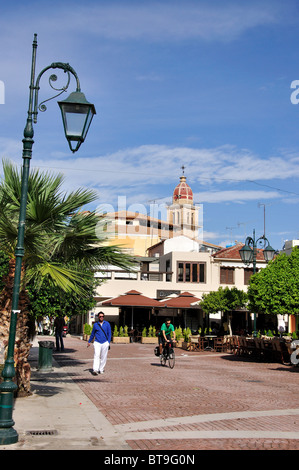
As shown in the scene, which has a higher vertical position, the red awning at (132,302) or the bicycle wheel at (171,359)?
the red awning at (132,302)

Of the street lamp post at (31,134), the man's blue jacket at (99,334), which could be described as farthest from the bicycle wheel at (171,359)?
the street lamp post at (31,134)

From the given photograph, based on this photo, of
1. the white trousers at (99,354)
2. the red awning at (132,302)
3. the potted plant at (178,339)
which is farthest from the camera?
the red awning at (132,302)

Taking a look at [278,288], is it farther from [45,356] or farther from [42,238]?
[42,238]

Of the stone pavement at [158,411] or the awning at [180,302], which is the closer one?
the stone pavement at [158,411]

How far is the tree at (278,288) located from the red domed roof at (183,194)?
92.3 m

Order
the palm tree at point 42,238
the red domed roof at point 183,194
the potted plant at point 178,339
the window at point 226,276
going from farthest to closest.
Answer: the red domed roof at point 183,194
the window at point 226,276
the potted plant at point 178,339
the palm tree at point 42,238

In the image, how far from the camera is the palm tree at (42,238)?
398 inches

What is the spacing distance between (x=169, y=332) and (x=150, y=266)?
40348mm

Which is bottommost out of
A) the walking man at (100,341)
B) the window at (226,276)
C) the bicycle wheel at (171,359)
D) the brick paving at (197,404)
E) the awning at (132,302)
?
the brick paving at (197,404)

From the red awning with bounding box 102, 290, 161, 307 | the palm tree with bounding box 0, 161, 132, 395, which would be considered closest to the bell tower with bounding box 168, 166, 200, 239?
the red awning with bounding box 102, 290, 161, 307

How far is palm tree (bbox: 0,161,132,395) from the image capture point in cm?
1012

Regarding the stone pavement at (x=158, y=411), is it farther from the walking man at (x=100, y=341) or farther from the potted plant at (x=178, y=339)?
the potted plant at (x=178, y=339)

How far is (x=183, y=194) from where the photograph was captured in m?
114
